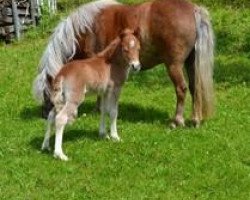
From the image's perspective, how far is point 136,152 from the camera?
8383 mm

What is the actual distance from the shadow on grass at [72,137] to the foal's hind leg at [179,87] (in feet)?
3.86

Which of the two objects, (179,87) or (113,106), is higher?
(113,106)

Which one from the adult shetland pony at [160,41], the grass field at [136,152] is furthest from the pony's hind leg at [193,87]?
the grass field at [136,152]

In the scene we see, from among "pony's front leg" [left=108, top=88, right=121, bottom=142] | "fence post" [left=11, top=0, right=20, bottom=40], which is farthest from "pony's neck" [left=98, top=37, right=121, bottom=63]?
"fence post" [left=11, top=0, right=20, bottom=40]

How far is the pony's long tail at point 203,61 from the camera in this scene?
9500 millimetres

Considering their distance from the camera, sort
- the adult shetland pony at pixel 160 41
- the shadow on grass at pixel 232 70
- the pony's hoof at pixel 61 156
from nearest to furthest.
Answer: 1. the pony's hoof at pixel 61 156
2. the adult shetland pony at pixel 160 41
3. the shadow on grass at pixel 232 70

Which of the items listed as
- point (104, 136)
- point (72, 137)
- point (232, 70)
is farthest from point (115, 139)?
point (232, 70)

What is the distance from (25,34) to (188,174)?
9.56m

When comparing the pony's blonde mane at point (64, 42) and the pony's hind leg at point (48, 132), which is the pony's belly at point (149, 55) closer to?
the pony's blonde mane at point (64, 42)

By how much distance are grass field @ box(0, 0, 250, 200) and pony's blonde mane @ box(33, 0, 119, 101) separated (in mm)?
742

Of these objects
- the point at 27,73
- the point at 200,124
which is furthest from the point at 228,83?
the point at 27,73

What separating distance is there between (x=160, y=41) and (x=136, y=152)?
1943 millimetres

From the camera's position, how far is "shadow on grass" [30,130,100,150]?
8789mm

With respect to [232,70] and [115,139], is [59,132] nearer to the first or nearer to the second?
[115,139]
